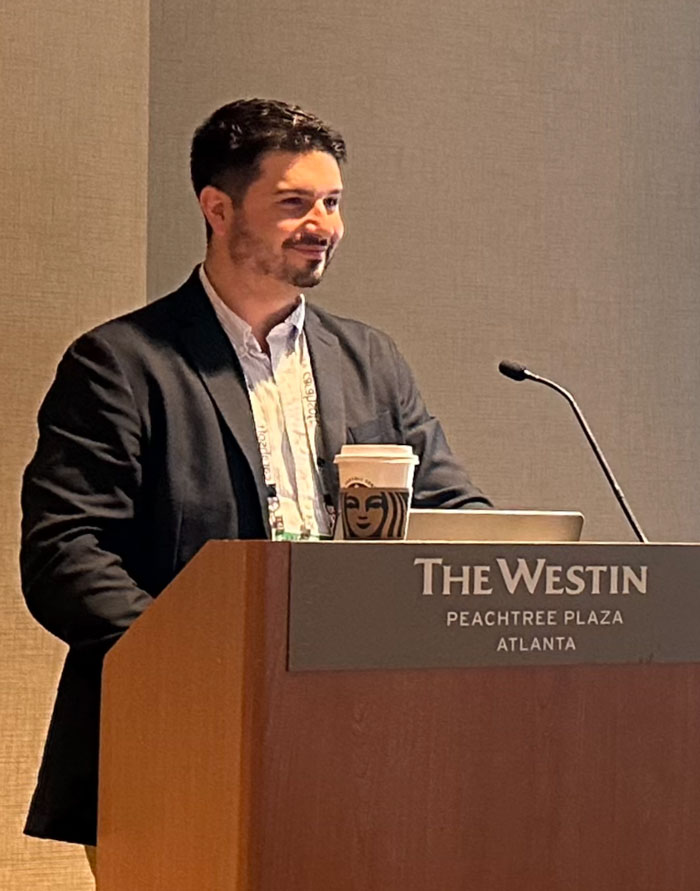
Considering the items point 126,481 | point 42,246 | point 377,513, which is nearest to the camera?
point 377,513

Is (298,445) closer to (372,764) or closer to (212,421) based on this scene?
(212,421)

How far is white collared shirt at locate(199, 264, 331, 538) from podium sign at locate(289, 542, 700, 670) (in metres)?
0.79

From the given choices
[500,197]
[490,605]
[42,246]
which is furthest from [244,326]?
[500,197]

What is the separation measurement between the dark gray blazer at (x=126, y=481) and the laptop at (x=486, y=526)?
0.43 metres

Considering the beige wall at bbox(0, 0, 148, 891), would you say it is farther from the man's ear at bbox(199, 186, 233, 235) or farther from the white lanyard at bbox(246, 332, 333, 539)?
the white lanyard at bbox(246, 332, 333, 539)

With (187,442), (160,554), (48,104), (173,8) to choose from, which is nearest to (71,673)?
(160,554)

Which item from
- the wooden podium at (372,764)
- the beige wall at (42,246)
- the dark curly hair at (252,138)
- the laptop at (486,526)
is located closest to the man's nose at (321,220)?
the dark curly hair at (252,138)

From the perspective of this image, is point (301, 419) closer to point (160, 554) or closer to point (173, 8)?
point (160, 554)

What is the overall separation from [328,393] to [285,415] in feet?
0.29

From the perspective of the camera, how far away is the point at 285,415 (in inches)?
93.5

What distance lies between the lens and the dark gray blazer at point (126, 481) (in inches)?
81.0

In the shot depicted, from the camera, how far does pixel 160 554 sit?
2205 millimetres

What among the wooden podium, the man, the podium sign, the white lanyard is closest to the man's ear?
the man

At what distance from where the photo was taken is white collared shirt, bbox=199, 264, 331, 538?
2314mm
